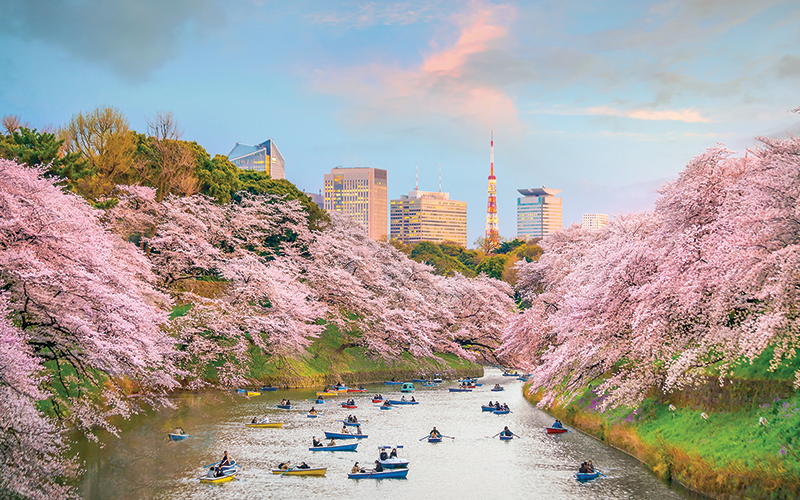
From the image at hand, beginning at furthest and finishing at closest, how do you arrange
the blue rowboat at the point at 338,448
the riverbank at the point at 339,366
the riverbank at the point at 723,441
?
the riverbank at the point at 339,366
the blue rowboat at the point at 338,448
the riverbank at the point at 723,441

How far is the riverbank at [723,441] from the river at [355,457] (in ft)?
3.11

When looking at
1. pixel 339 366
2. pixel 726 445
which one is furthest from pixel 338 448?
pixel 339 366

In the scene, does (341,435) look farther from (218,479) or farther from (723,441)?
(723,441)

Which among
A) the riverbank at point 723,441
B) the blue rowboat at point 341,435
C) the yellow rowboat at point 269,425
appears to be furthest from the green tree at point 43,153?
the riverbank at point 723,441

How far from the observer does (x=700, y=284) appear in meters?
21.0

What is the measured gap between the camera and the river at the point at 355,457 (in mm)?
23609

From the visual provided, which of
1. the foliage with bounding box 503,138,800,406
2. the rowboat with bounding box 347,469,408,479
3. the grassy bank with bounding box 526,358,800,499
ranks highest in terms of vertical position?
the foliage with bounding box 503,138,800,406

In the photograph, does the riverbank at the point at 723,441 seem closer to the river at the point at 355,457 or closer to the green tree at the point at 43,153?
the river at the point at 355,457

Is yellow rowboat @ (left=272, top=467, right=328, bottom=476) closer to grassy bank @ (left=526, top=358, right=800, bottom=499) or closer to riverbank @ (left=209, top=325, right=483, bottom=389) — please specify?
grassy bank @ (left=526, top=358, right=800, bottom=499)

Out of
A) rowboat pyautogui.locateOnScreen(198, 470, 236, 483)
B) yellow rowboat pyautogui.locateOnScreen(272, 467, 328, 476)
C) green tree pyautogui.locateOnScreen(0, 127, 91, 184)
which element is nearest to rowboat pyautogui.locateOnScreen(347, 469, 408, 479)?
yellow rowboat pyautogui.locateOnScreen(272, 467, 328, 476)

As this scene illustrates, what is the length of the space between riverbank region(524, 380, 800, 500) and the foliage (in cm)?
116

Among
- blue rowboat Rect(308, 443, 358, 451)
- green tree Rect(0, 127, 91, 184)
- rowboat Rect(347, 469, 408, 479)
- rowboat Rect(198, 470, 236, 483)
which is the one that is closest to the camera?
rowboat Rect(198, 470, 236, 483)

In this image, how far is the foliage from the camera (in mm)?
18125

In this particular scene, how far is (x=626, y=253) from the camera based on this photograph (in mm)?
28297
